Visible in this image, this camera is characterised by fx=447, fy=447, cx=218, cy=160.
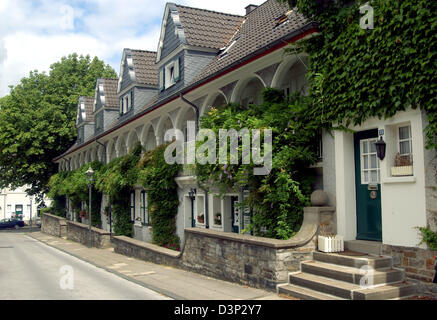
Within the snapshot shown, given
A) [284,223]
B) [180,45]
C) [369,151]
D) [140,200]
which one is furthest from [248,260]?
[140,200]

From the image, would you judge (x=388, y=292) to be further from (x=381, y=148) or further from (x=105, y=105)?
(x=105, y=105)

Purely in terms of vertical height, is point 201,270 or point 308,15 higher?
point 308,15

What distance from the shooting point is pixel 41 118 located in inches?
1577

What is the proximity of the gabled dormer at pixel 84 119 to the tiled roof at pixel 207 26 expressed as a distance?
61.7 ft

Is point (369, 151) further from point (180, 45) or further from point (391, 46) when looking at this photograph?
point (180, 45)

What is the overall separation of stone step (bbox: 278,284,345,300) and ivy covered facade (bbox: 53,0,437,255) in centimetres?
168

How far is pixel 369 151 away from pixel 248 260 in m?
3.53

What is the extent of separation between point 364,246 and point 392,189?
1.32m

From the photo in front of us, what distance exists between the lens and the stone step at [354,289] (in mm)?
7418

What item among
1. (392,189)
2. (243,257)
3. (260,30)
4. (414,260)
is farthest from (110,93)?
(414,260)

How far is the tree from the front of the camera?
39.8 m

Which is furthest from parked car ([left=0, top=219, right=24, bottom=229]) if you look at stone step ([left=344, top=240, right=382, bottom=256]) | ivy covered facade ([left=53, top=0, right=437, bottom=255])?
stone step ([left=344, top=240, right=382, bottom=256])

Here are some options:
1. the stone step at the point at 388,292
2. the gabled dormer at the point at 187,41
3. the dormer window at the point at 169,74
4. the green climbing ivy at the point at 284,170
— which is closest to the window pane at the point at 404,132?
the green climbing ivy at the point at 284,170

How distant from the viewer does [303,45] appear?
10320mm
